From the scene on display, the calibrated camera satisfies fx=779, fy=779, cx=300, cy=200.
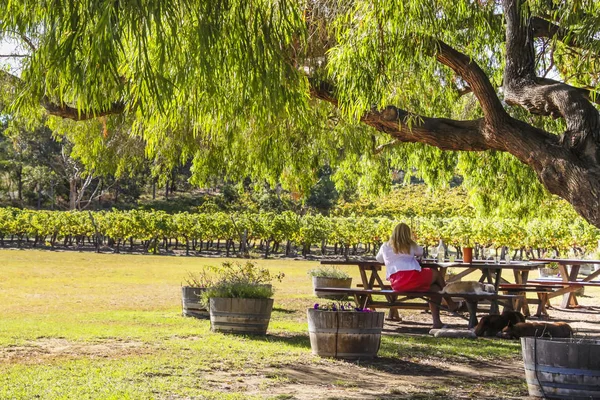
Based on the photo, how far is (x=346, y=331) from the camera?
7.73m

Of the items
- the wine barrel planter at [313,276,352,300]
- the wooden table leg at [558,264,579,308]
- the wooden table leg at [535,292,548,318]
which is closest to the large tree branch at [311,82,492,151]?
the wooden table leg at [535,292,548,318]

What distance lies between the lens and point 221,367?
7066 millimetres

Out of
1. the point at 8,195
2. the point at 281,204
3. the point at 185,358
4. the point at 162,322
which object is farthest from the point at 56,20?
the point at 8,195

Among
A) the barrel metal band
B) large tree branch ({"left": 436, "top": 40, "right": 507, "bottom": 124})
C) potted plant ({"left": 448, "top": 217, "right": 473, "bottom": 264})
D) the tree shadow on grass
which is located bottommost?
the tree shadow on grass

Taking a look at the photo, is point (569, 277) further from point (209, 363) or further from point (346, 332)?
point (209, 363)

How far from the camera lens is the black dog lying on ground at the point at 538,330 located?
Answer: 8.02m

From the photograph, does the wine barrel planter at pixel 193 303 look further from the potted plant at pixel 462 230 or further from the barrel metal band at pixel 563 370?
the potted plant at pixel 462 230

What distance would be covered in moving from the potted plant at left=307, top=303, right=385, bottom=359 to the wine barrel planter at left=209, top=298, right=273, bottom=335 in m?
1.75

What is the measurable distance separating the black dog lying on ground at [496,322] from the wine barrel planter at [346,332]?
9.02 ft

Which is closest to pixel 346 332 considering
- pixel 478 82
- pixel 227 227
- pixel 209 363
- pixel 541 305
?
pixel 209 363

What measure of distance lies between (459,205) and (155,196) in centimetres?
2548

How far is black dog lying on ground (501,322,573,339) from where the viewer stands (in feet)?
26.3

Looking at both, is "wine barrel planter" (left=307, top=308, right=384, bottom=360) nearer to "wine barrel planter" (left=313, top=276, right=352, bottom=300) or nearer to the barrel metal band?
the barrel metal band

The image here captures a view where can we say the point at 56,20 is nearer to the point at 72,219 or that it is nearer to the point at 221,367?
the point at 221,367
